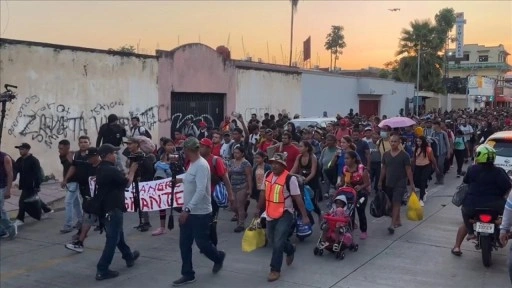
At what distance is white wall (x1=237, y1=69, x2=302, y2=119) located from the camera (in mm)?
22516

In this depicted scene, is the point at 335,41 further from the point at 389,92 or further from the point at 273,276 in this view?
the point at 273,276

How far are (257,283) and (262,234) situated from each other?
112 centimetres

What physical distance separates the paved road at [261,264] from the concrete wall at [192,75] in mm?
9326

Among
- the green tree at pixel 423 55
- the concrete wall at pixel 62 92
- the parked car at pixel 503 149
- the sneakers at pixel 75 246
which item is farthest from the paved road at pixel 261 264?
the green tree at pixel 423 55

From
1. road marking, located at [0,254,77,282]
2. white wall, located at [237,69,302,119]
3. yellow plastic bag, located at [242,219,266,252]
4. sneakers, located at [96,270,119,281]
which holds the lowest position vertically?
road marking, located at [0,254,77,282]

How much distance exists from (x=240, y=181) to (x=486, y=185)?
399 centimetres

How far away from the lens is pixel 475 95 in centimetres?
5628

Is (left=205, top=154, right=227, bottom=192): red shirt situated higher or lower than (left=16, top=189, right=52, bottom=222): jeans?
higher

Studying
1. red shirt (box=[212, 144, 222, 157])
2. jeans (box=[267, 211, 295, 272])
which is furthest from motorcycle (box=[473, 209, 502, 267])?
red shirt (box=[212, 144, 222, 157])

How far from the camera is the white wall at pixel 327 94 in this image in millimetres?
27800

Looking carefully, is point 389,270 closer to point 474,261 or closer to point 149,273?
point 474,261

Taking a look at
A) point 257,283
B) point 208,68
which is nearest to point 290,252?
point 257,283

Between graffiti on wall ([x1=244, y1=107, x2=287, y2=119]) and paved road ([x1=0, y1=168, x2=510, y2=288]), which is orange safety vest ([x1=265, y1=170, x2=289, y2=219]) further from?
graffiti on wall ([x1=244, y1=107, x2=287, y2=119])

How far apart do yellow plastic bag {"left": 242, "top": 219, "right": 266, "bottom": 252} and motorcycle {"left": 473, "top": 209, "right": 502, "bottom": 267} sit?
9.39 feet
